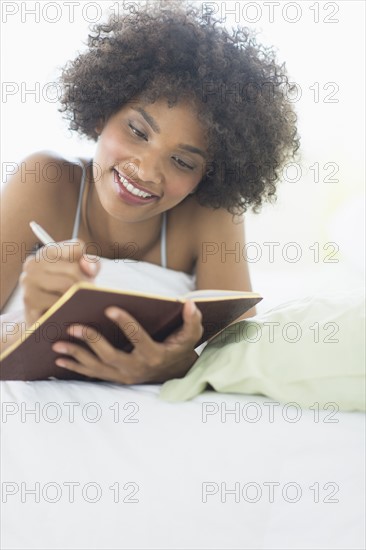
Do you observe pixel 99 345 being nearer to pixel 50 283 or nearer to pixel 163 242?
pixel 50 283

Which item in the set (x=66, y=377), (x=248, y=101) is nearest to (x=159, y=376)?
(x=66, y=377)

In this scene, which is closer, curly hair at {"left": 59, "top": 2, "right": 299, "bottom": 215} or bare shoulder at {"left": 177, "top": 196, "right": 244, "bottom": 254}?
curly hair at {"left": 59, "top": 2, "right": 299, "bottom": 215}

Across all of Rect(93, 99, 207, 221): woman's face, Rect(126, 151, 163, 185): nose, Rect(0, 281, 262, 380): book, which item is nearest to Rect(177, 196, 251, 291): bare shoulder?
Rect(93, 99, 207, 221): woman's face

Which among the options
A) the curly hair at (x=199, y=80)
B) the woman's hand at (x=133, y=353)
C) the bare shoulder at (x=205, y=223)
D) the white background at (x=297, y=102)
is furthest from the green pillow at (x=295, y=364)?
the white background at (x=297, y=102)

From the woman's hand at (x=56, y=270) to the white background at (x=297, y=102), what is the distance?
4.92ft

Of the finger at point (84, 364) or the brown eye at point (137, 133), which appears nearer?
the finger at point (84, 364)

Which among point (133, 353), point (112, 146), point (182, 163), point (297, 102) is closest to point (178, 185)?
point (182, 163)

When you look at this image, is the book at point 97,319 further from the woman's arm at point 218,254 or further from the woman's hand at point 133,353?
the woman's arm at point 218,254

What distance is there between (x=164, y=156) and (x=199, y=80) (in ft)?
0.60

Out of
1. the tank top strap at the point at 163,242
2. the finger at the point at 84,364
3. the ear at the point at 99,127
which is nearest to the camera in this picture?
the finger at the point at 84,364

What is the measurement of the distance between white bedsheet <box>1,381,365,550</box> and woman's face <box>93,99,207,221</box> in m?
0.52

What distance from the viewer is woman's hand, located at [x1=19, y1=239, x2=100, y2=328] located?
2.81ft

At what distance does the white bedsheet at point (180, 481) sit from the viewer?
0.89 m

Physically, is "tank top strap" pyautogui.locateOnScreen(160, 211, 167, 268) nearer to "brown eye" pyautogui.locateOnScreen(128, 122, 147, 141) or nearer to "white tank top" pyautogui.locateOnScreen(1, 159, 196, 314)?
"white tank top" pyautogui.locateOnScreen(1, 159, 196, 314)
